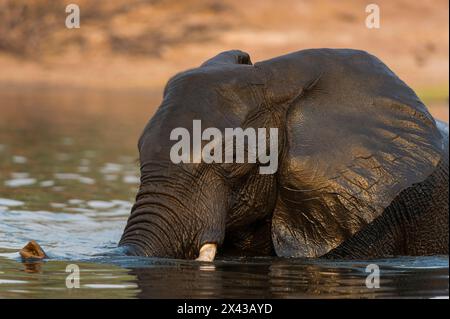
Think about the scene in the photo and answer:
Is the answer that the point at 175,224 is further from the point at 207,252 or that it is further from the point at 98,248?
the point at 98,248

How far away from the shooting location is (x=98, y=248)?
7844 millimetres

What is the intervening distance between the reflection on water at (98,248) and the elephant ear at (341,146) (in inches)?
9.0

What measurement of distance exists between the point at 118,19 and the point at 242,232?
2107 centimetres

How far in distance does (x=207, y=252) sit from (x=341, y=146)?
1.01 meters

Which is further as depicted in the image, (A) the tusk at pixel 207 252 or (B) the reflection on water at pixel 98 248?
(A) the tusk at pixel 207 252

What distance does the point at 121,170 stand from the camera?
13.1m

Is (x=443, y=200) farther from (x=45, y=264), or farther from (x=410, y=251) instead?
(x=45, y=264)

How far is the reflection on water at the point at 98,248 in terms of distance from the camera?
6027 millimetres

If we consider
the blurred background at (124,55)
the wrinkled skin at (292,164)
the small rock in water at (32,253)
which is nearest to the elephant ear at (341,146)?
the wrinkled skin at (292,164)

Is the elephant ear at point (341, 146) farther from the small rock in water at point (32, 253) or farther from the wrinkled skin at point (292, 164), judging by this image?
the small rock in water at point (32, 253)

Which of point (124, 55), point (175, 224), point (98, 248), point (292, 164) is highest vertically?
point (124, 55)

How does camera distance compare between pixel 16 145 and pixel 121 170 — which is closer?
pixel 121 170

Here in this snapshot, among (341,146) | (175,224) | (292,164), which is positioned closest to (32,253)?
(175,224)
